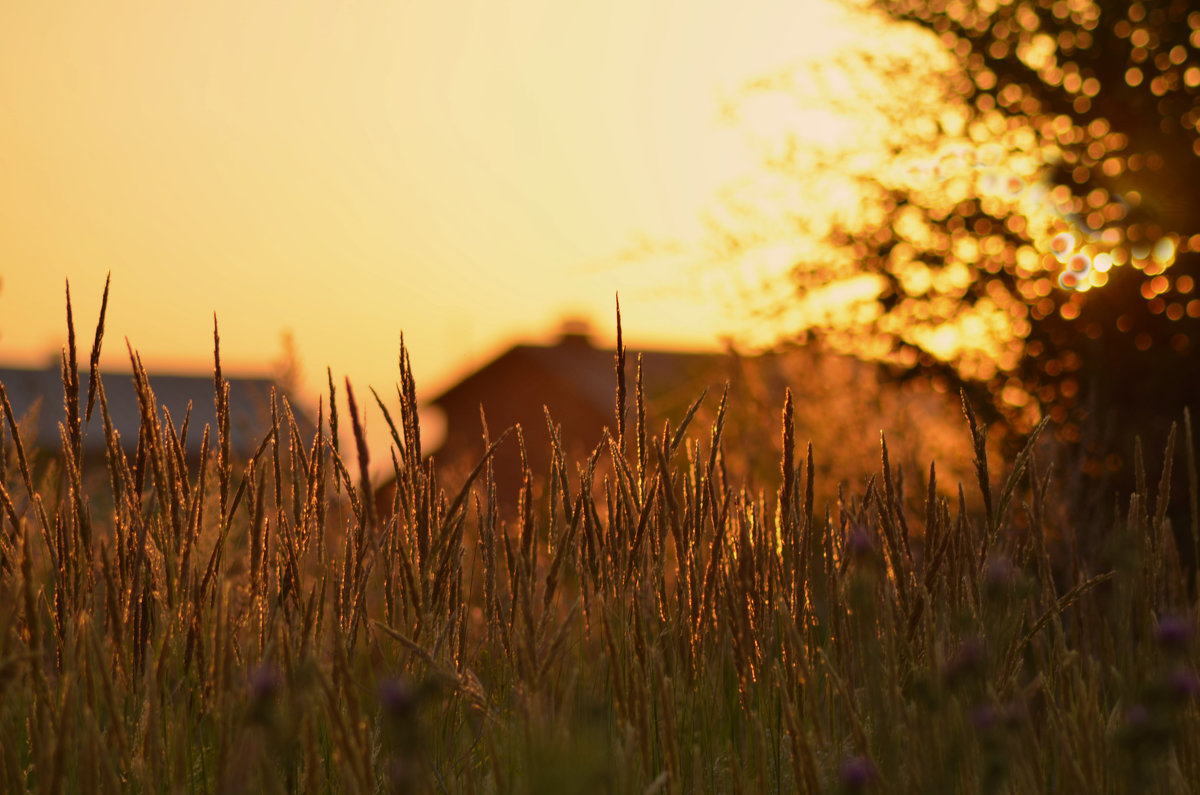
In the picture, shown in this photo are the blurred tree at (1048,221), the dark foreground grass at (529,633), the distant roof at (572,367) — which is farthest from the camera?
the distant roof at (572,367)

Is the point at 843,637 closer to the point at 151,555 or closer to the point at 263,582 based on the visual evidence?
the point at 263,582

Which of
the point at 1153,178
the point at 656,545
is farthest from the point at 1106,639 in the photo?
the point at 1153,178

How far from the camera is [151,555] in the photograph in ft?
5.25

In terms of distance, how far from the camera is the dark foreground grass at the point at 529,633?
4.04ft

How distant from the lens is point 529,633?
125cm

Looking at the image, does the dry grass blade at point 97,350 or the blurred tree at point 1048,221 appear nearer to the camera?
the dry grass blade at point 97,350

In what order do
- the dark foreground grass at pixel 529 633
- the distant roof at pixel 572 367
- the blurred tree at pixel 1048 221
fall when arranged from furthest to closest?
the distant roof at pixel 572 367 < the blurred tree at pixel 1048 221 < the dark foreground grass at pixel 529 633

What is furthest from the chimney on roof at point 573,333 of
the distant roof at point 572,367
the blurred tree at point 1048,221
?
the blurred tree at point 1048,221

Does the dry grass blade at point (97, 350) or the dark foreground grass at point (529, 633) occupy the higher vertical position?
the dry grass blade at point (97, 350)

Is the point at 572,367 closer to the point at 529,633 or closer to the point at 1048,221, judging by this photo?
the point at 1048,221

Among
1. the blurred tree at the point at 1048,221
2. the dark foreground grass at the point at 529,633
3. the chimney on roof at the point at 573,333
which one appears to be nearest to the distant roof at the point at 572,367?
the chimney on roof at the point at 573,333

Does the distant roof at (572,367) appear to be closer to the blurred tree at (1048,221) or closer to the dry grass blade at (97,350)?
the blurred tree at (1048,221)

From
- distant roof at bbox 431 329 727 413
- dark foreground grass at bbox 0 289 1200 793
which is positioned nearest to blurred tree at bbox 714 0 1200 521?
dark foreground grass at bbox 0 289 1200 793

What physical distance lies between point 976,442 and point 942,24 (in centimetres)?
545
